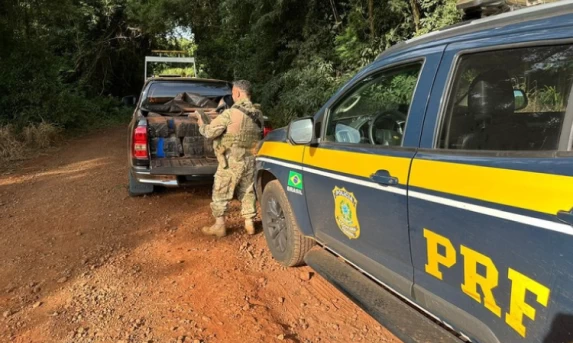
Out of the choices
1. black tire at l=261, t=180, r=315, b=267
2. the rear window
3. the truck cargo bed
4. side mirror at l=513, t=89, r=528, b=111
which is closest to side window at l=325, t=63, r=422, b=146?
side mirror at l=513, t=89, r=528, b=111

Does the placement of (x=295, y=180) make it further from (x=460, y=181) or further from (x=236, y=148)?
(x=460, y=181)

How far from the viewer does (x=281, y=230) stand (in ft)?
12.8

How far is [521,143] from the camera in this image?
1.87 m

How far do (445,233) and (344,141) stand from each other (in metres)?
1.19

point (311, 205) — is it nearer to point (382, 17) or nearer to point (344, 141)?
point (344, 141)

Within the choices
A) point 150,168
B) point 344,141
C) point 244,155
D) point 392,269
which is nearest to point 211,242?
point 244,155

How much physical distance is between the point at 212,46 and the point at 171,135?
13447 millimetres

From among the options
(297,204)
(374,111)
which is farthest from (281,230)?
(374,111)

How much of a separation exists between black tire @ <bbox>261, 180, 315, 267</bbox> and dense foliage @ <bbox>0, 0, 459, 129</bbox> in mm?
5800

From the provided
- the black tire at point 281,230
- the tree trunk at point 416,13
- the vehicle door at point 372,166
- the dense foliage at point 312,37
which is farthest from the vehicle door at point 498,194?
the tree trunk at point 416,13

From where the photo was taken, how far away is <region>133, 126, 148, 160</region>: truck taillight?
17.4 feet

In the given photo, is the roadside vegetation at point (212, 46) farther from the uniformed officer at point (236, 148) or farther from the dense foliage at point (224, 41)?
the uniformed officer at point (236, 148)

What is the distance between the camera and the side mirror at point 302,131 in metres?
3.12

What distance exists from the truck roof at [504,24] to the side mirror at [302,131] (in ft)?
2.95
